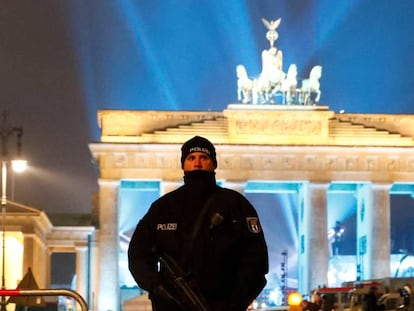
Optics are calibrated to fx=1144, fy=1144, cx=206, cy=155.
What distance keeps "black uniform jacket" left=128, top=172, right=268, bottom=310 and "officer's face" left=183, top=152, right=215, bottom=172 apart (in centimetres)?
20

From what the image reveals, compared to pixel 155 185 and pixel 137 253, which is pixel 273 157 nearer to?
pixel 155 185

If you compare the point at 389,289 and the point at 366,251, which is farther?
the point at 366,251

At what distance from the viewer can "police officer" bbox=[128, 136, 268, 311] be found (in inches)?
267

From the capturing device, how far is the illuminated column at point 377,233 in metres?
63.4

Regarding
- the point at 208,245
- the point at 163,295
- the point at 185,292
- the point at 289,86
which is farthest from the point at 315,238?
the point at 185,292

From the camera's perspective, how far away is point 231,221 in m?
6.98

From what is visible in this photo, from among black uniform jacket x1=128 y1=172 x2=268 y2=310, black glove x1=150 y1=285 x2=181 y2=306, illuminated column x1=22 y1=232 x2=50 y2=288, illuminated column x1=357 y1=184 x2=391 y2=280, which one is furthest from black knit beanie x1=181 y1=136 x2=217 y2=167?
illuminated column x1=357 y1=184 x2=391 y2=280

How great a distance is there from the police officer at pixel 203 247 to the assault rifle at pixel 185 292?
31mm

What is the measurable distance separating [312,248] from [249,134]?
7.28 meters

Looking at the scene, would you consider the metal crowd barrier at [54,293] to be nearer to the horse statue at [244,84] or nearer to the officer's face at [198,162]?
the officer's face at [198,162]

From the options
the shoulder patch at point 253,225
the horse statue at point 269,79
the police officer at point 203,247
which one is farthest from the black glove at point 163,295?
the horse statue at point 269,79

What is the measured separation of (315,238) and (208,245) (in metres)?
57.4

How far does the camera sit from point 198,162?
23.8ft

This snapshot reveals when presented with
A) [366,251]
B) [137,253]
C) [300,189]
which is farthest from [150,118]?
[137,253]
